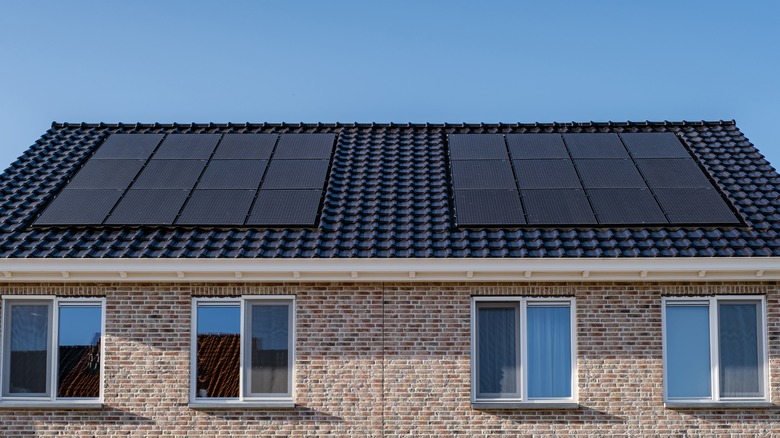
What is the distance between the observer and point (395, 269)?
12469 millimetres

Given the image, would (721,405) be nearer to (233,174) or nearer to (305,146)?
(305,146)

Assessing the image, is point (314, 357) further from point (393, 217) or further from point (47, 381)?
point (47, 381)

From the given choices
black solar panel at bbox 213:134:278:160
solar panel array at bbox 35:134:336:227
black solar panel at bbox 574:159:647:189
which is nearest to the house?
solar panel array at bbox 35:134:336:227

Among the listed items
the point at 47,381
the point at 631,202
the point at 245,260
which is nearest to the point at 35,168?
the point at 47,381

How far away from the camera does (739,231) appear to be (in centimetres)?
1312

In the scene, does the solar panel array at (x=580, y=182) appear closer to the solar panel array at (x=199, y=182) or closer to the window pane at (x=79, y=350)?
the solar panel array at (x=199, y=182)

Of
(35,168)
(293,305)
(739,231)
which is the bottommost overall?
(293,305)

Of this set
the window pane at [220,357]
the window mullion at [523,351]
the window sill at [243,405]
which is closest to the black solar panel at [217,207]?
the window pane at [220,357]

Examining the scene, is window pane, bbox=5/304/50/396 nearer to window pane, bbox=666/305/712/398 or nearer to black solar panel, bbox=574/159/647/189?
black solar panel, bbox=574/159/647/189

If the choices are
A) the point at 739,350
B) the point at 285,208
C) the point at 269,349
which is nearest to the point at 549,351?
the point at 739,350

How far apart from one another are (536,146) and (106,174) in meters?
7.25

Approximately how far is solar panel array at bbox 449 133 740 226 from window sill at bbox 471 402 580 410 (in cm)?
251

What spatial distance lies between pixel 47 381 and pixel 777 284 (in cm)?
1014

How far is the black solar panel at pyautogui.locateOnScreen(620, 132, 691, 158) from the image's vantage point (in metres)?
15.7
